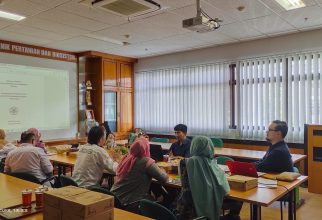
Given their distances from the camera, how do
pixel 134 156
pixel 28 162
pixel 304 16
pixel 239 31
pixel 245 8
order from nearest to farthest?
pixel 134 156
pixel 28 162
pixel 245 8
pixel 304 16
pixel 239 31

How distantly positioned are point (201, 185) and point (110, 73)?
552 cm

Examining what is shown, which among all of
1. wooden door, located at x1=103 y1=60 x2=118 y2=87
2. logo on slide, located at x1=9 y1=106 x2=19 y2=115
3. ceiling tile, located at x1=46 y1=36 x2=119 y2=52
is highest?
ceiling tile, located at x1=46 y1=36 x2=119 y2=52

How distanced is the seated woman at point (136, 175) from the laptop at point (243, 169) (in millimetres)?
713

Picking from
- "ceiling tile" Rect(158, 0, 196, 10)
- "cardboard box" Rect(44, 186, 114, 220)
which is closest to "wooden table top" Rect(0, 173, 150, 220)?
"cardboard box" Rect(44, 186, 114, 220)

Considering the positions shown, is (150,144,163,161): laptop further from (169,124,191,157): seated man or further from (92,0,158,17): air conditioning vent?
(92,0,158,17): air conditioning vent

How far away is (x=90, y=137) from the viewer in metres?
3.40

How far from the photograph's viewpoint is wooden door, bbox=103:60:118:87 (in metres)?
7.35

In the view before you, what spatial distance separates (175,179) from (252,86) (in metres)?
3.69

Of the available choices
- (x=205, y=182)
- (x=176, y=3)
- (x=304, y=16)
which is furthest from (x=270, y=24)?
(x=205, y=182)

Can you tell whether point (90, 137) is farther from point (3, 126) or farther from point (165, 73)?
point (165, 73)

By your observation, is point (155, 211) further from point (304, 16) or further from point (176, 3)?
point (304, 16)

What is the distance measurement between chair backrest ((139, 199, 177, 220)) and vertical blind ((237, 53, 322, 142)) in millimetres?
4310

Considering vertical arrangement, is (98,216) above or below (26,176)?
above

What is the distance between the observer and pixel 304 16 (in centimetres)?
455
